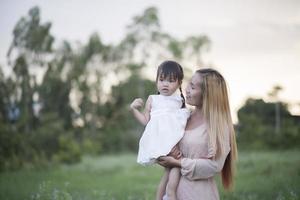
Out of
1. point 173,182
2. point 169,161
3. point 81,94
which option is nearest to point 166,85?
point 169,161

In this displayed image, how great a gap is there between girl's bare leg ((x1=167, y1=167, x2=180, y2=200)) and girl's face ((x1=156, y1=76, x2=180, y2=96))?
0.49 meters

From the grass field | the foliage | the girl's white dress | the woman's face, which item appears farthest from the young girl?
the foliage

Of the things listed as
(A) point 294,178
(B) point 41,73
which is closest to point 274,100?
(A) point 294,178

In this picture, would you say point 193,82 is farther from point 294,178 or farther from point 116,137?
point 116,137

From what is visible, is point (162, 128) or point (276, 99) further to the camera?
point (276, 99)

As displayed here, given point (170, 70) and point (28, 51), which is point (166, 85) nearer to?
point (170, 70)

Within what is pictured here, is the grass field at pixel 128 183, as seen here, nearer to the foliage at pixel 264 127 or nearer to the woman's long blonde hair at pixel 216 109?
the woman's long blonde hair at pixel 216 109

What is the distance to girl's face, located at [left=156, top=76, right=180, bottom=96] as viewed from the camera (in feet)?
10.4

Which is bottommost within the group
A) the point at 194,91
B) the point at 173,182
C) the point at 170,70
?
the point at 173,182

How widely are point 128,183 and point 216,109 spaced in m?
5.84

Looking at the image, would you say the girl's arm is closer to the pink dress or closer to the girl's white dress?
the girl's white dress

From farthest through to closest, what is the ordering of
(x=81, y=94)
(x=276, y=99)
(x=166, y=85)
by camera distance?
(x=81, y=94), (x=276, y=99), (x=166, y=85)

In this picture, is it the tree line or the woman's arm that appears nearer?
the woman's arm

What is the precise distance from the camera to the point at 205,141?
2930mm
